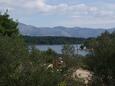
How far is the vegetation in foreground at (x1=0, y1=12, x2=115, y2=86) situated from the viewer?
10.4 m

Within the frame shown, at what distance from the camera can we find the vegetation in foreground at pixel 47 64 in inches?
411

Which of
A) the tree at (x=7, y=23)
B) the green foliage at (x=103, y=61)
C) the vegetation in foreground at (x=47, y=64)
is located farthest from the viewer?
the tree at (x=7, y=23)

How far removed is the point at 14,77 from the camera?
10352 mm

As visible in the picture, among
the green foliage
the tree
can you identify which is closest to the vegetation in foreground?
the green foliage

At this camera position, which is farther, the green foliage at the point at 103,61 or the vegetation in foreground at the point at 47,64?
the green foliage at the point at 103,61

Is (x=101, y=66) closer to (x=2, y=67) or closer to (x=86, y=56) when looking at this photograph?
(x=86, y=56)

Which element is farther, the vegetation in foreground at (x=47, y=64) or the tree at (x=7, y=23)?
the tree at (x=7, y=23)

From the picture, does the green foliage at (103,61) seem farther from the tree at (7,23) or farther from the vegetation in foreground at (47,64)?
the tree at (7,23)

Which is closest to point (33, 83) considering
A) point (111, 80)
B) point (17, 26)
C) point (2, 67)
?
point (2, 67)

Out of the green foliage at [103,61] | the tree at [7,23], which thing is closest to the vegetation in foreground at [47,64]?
the green foliage at [103,61]

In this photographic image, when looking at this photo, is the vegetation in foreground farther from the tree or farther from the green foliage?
the tree

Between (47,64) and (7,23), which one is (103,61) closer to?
(47,64)

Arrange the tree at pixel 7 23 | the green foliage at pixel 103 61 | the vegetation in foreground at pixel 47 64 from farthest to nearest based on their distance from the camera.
→ the tree at pixel 7 23
the green foliage at pixel 103 61
the vegetation in foreground at pixel 47 64

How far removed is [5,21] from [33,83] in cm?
3434
